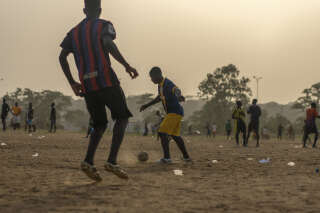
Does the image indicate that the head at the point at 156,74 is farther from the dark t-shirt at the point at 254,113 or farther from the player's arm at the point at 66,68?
the dark t-shirt at the point at 254,113

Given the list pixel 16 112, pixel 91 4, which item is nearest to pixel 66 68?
pixel 91 4

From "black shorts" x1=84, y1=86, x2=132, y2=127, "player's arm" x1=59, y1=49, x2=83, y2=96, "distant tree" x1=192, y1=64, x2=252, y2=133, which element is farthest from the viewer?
"distant tree" x1=192, y1=64, x2=252, y2=133

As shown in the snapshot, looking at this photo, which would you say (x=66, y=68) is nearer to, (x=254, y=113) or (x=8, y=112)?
(x=254, y=113)

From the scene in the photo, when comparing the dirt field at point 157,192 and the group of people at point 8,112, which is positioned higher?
the group of people at point 8,112

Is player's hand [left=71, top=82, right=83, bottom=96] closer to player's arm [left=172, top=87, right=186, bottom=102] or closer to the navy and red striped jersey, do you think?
the navy and red striped jersey

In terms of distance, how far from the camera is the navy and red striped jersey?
5215mm

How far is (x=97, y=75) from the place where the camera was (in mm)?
5203

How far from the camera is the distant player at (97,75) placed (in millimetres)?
5219

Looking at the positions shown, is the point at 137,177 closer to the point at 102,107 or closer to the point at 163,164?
the point at 102,107

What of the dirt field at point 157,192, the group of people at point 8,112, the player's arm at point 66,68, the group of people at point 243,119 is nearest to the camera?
the dirt field at point 157,192

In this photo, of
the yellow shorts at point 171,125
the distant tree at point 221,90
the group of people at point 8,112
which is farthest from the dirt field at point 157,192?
the distant tree at point 221,90

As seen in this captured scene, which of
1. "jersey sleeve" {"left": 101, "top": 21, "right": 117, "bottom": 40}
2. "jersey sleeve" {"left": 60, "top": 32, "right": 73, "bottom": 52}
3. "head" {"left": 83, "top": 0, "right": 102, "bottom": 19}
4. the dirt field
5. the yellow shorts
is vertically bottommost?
the dirt field

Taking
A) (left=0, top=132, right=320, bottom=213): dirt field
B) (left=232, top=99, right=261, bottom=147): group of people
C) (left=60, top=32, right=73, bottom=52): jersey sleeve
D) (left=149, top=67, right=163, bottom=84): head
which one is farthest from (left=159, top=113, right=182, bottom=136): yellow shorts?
(left=232, top=99, right=261, bottom=147): group of people

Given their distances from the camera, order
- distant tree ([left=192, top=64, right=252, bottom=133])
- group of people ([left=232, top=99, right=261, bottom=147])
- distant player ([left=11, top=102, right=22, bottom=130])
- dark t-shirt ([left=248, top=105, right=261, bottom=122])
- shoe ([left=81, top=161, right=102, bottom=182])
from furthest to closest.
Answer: distant tree ([left=192, top=64, right=252, bottom=133]) < distant player ([left=11, top=102, right=22, bottom=130]) < dark t-shirt ([left=248, top=105, right=261, bottom=122]) < group of people ([left=232, top=99, right=261, bottom=147]) < shoe ([left=81, top=161, right=102, bottom=182])
